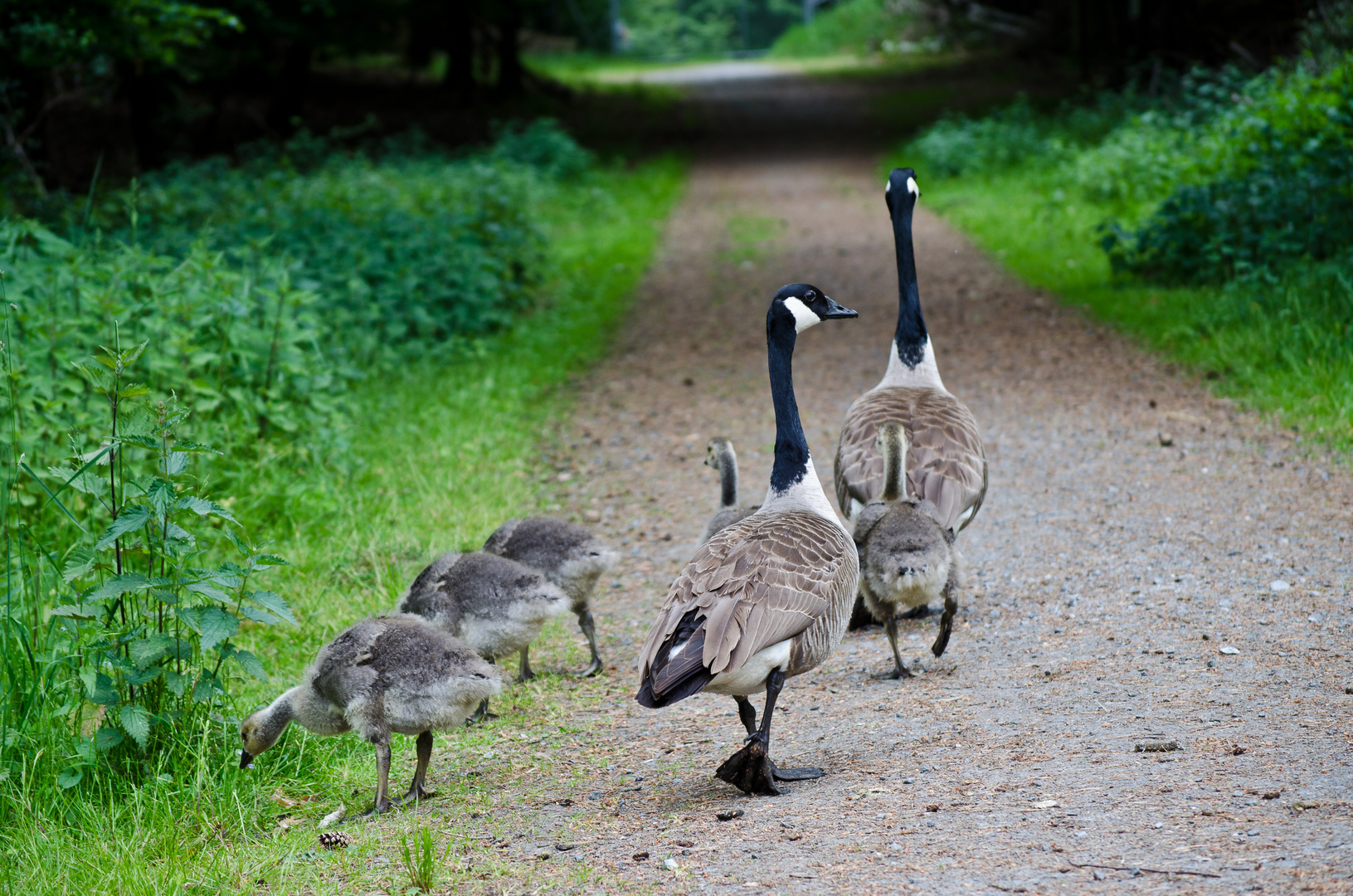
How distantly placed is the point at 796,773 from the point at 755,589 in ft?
2.58

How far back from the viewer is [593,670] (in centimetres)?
630

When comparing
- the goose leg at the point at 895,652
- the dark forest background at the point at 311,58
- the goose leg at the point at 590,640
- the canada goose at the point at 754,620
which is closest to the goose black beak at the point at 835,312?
the canada goose at the point at 754,620

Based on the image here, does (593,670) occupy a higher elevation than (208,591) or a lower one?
lower

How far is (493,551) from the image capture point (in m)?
6.52

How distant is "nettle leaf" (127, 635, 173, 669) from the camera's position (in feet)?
15.9

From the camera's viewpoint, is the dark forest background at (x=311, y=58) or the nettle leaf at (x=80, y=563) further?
the dark forest background at (x=311, y=58)

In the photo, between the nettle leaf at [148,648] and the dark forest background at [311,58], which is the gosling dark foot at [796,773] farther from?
the dark forest background at [311,58]

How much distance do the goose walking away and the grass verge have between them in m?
3.54

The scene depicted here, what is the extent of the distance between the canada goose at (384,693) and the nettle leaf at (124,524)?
90 cm

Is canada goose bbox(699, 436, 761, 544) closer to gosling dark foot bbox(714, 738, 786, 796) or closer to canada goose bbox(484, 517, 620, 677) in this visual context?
canada goose bbox(484, 517, 620, 677)

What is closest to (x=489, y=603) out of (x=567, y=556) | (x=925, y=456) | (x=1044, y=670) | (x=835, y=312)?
(x=567, y=556)

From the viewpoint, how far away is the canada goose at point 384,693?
4723mm

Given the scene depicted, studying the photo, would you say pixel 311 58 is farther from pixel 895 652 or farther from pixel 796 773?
pixel 796 773

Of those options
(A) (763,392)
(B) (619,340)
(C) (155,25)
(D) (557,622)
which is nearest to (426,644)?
(D) (557,622)
